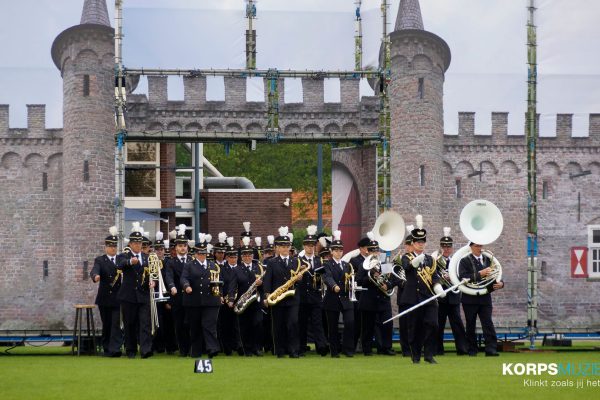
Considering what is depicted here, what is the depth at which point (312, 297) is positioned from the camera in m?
15.4

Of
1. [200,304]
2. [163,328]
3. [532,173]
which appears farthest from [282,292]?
[532,173]

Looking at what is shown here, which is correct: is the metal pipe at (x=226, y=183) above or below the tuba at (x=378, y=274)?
above

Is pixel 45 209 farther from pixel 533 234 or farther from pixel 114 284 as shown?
pixel 533 234

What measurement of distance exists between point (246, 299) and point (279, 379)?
463cm

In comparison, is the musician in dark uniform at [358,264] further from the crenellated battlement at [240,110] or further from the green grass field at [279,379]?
the crenellated battlement at [240,110]

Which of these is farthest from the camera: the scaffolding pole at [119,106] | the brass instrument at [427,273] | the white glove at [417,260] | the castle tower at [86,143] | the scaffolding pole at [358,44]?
the castle tower at [86,143]

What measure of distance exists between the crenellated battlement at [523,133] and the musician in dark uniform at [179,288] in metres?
15.3

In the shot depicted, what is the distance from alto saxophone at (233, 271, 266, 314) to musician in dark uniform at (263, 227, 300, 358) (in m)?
0.56

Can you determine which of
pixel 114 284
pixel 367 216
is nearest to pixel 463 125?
pixel 367 216

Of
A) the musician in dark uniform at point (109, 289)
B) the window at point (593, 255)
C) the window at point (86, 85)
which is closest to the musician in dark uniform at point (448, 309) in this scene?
the musician in dark uniform at point (109, 289)

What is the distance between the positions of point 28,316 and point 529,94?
59.5 feet

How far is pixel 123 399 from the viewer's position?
9070 mm

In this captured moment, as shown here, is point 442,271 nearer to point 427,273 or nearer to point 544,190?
point 427,273

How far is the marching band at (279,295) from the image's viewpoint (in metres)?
14.6
